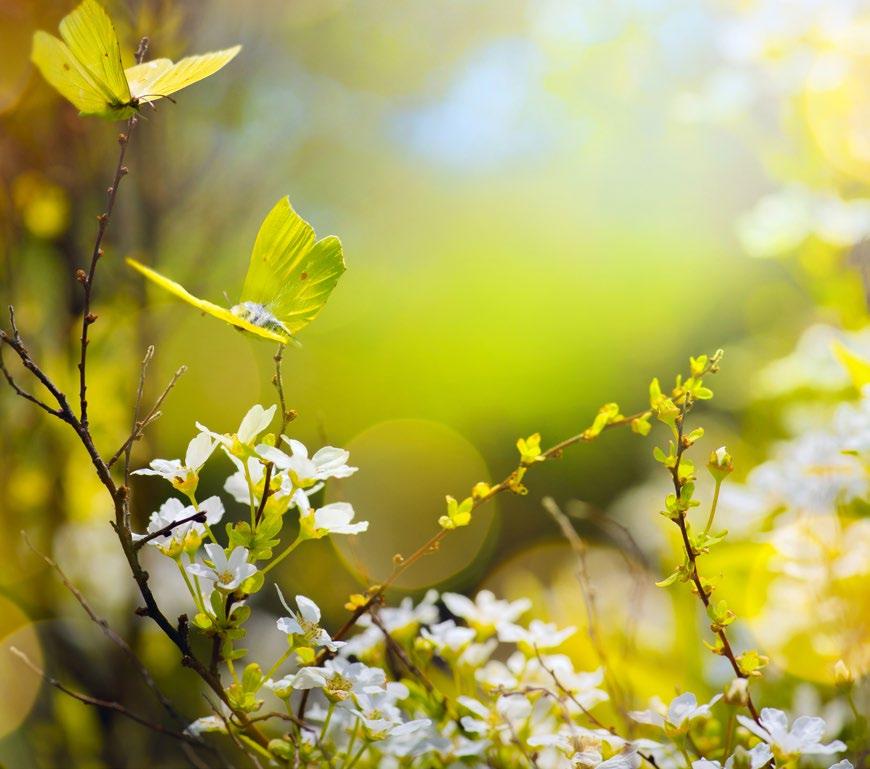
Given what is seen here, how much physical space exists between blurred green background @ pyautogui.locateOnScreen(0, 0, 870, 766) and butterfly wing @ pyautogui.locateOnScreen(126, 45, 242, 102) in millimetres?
245

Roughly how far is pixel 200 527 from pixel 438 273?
3302mm

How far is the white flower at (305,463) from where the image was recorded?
41 cm

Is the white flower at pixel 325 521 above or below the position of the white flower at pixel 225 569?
above

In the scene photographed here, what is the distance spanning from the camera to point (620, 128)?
171 centimetres

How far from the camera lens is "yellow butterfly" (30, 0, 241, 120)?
0.40 m

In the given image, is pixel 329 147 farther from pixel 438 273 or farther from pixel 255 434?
pixel 255 434

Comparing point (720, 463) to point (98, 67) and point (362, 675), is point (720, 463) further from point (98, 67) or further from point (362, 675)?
point (98, 67)

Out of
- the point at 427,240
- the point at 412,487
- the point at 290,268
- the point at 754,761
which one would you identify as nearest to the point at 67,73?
the point at 290,268

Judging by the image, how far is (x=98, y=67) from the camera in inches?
16.1

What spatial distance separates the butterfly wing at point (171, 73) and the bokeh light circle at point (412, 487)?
1809 millimetres

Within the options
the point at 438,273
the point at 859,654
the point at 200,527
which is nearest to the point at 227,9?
the point at 200,527

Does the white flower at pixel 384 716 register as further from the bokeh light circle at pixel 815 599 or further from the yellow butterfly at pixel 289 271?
the bokeh light circle at pixel 815 599

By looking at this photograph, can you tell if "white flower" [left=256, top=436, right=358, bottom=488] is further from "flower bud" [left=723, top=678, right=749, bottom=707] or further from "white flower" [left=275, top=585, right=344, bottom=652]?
"flower bud" [left=723, top=678, right=749, bottom=707]

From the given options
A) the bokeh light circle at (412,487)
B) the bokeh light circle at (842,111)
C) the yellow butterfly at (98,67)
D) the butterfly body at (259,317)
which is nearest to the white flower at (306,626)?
the butterfly body at (259,317)
